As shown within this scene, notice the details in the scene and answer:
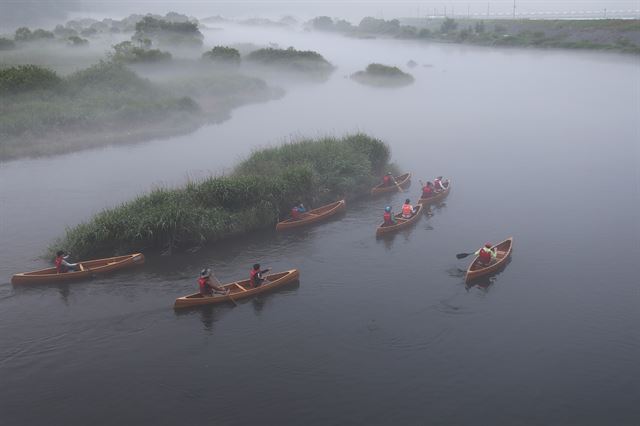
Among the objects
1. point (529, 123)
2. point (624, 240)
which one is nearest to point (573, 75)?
point (529, 123)

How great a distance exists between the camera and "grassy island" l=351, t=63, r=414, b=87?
285 feet

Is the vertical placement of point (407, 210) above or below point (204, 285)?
below

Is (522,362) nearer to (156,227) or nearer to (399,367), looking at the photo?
(399,367)

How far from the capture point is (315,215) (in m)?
30.9

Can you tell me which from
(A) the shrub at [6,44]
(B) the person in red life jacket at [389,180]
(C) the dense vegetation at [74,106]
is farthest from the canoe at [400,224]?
(A) the shrub at [6,44]

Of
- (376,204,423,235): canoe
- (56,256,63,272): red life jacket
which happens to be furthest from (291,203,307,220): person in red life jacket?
(56,256,63,272): red life jacket

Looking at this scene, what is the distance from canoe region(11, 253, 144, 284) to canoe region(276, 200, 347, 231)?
8.06 m

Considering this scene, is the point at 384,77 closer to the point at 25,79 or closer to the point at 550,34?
the point at 25,79

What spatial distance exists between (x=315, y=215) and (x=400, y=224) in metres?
4.88

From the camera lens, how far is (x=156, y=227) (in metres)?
26.3

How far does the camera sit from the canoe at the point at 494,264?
24391mm

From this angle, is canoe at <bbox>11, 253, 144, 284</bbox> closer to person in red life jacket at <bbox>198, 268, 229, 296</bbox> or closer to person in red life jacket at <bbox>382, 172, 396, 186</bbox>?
person in red life jacket at <bbox>198, 268, 229, 296</bbox>

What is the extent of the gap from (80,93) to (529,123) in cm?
4771

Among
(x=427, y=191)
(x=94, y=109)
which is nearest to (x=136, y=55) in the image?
(x=94, y=109)
